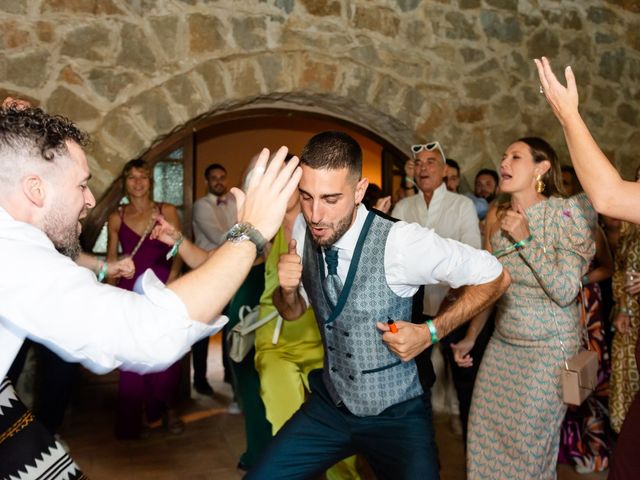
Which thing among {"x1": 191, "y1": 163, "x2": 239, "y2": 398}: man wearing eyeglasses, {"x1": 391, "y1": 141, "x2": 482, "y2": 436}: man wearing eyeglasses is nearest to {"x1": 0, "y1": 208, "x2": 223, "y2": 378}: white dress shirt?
{"x1": 391, "y1": 141, "x2": 482, "y2": 436}: man wearing eyeglasses

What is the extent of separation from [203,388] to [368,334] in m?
3.12

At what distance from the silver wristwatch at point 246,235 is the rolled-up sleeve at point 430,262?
88 centimetres

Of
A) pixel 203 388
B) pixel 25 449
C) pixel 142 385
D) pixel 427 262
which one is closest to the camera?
pixel 25 449

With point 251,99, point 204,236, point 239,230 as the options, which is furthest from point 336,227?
point 204,236

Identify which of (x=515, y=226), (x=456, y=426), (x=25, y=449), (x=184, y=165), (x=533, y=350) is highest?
(x=184, y=165)

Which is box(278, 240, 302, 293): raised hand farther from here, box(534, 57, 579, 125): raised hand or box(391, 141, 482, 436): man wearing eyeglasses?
box(391, 141, 482, 436): man wearing eyeglasses

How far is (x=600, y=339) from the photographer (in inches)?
133

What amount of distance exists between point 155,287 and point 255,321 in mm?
2045

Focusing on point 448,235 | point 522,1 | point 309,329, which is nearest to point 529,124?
point 522,1

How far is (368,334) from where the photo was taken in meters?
1.96

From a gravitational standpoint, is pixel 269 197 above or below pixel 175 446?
above

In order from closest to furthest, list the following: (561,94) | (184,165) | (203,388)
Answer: (561,94)
(184,165)
(203,388)

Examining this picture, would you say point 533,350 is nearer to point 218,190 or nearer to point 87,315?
point 87,315

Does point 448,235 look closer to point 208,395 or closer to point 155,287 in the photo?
point 208,395
